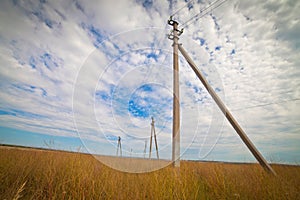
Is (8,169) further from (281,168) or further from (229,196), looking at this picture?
(281,168)

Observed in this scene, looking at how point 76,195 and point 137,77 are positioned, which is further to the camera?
point 137,77

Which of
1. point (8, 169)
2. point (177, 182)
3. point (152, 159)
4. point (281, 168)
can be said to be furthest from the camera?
point (152, 159)

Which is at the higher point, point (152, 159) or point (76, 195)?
point (152, 159)

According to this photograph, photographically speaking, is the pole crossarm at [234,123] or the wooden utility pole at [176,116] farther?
the wooden utility pole at [176,116]

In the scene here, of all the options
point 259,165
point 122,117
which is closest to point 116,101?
point 122,117

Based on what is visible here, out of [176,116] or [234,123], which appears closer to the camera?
[234,123]

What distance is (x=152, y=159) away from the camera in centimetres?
892

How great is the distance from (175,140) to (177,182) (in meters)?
2.87

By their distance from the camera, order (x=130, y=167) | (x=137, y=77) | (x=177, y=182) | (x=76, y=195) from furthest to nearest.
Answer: (x=130, y=167) → (x=137, y=77) → (x=177, y=182) → (x=76, y=195)

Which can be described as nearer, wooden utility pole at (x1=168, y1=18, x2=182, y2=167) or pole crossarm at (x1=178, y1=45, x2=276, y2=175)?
pole crossarm at (x1=178, y1=45, x2=276, y2=175)

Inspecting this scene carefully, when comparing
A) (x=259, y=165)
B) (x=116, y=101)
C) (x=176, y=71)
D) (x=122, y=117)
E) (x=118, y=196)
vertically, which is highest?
(x=176, y=71)

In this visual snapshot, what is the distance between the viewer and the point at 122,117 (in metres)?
6.36

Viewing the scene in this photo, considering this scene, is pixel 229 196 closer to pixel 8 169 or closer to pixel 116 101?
pixel 116 101

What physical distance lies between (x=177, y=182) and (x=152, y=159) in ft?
16.5
